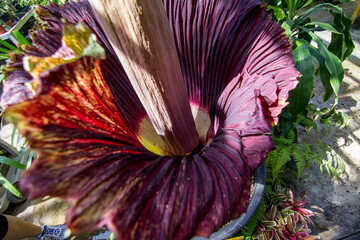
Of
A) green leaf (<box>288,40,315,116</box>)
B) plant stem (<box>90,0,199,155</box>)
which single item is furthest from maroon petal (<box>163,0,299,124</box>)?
green leaf (<box>288,40,315,116</box>)

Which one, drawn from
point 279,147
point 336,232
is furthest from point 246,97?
point 336,232

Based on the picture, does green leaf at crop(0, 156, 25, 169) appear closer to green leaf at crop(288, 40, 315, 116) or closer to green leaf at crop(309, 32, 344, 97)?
green leaf at crop(288, 40, 315, 116)

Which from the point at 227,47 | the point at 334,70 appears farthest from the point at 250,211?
the point at 334,70

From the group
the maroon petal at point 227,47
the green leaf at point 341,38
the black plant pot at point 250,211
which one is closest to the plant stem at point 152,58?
the maroon petal at point 227,47

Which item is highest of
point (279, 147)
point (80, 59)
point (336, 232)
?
point (80, 59)

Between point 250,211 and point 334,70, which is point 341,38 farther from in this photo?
point 250,211

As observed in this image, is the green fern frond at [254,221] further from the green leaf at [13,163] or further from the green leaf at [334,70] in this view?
the green leaf at [13,163]

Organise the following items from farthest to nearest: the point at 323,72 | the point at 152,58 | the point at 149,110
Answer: the point at 323,72 < the point at 149,110 < the point at 152,58

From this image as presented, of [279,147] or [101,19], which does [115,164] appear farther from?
[279,147]

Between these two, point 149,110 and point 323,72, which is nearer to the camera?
point 149,110
